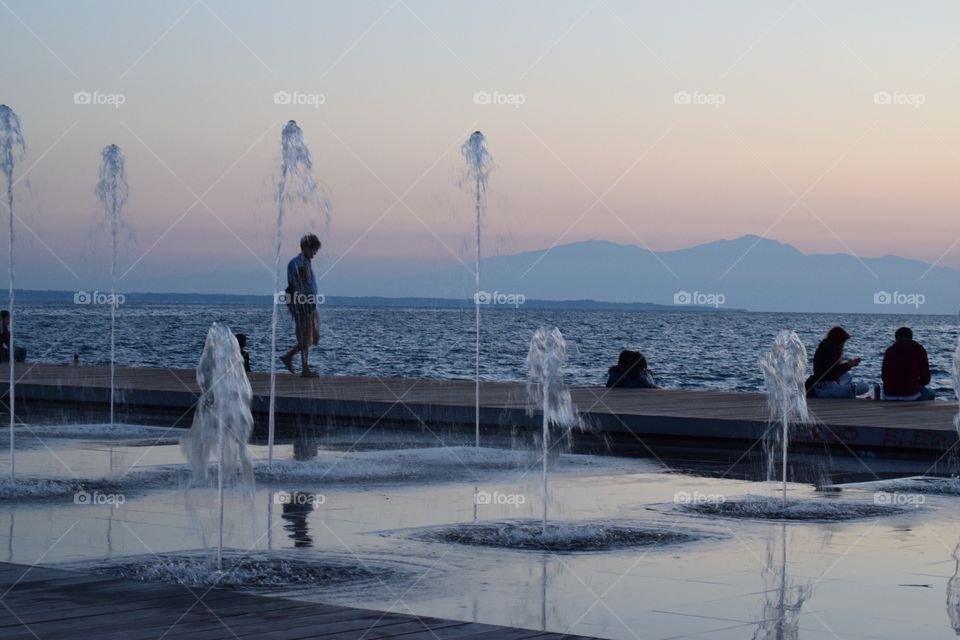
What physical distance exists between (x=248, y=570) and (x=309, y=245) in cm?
1230

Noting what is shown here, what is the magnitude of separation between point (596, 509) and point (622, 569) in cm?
228

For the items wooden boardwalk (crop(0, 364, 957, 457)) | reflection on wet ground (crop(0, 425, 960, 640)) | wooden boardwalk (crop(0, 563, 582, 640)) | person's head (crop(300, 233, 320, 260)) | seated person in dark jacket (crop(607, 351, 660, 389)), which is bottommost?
reflection on wet ground (crop(0, 425, 960, 640))

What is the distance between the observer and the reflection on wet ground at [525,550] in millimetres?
6227

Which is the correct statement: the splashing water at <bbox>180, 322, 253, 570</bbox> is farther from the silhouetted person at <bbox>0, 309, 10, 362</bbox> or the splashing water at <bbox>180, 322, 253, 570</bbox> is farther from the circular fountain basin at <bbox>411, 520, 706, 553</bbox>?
the silhouetted person at <bbox>0, 309, 10, 362</bbox>

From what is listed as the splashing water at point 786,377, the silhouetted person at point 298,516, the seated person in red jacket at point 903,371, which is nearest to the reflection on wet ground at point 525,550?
the silhouetted person at point 298,516

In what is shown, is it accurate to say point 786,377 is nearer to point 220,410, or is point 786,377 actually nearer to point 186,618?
point 220,410

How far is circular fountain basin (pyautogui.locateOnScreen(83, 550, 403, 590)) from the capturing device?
6.62 metres

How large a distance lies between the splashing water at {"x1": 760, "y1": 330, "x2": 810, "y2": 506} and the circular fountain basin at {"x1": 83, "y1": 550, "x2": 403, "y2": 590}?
504 centimetres

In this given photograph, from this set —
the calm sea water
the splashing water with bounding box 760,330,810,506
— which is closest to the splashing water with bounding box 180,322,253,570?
the splashing water with bounding box 760,330,810,506

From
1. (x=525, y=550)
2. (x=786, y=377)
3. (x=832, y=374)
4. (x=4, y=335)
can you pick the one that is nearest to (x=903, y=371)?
(x=832, y=374)

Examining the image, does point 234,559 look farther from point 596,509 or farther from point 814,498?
point 814,498

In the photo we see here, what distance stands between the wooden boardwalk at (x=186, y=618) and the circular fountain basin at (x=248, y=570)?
38 cm

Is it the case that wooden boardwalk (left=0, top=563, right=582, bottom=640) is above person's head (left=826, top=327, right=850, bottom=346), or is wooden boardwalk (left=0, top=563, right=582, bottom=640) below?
below

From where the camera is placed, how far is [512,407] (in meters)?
15.7
